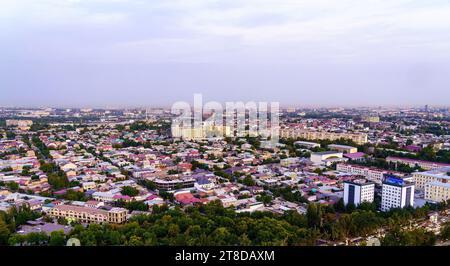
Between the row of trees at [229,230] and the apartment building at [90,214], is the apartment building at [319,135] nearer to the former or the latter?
the row of trees at [229,230]

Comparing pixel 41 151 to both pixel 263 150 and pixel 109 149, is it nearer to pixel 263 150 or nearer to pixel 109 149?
pixel 109 149

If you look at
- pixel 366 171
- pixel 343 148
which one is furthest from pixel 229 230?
pixel 343 148

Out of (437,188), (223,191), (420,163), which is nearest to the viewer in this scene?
(437,188)

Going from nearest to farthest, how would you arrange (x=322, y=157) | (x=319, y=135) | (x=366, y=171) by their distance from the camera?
(x=366, y=171)
(x=322, y=157)
(x=319, y=135)

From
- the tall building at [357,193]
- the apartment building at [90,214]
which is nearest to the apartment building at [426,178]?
the tall building at [357,193]

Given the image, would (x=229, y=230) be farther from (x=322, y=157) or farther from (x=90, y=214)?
(x=322, y=157)
